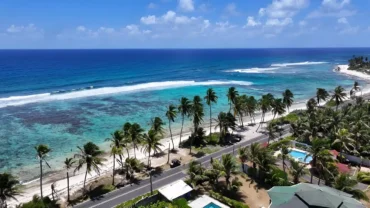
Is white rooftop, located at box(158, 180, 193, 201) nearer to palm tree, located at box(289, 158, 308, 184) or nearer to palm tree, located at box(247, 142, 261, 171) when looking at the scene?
palm tree, located at box(247, 142, 261, 171)

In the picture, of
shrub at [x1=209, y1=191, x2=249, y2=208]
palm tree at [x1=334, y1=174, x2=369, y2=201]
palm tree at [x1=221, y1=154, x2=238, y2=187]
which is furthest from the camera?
palm tree at [x1=221, y1=154, x2=238, y2=187]

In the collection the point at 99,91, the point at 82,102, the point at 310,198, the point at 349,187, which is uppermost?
the point at 99,91

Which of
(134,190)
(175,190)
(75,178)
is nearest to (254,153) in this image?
(175,190)

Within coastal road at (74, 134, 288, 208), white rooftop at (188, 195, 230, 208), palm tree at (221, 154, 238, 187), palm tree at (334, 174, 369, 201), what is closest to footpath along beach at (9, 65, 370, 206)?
coastal road at (74, 134, 288, 208)

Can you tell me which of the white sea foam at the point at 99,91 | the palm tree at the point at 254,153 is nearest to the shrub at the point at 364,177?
the palm tree at the point at 254,153

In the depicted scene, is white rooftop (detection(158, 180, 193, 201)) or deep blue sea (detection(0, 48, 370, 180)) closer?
white rooftop (detection(158, 180, 193, 201))

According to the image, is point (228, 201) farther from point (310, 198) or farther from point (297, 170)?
point (297, 170)
